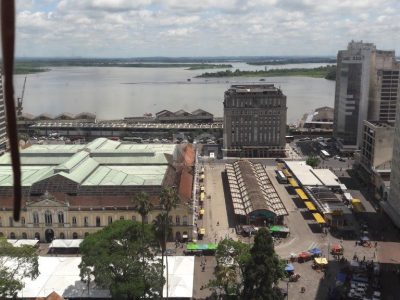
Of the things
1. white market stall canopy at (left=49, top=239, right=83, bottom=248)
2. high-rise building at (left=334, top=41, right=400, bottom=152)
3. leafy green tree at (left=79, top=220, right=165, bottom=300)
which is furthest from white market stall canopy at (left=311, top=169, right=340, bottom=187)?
leafy green tree at (left=79, top=220, right=165, bottom=300)

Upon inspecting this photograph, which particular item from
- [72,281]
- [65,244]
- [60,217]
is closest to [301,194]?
[60,217]

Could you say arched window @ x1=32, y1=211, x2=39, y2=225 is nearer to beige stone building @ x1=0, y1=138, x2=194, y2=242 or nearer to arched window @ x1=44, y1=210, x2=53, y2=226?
beige stone building @ x1=0, y1=138, x2=194, y2=242

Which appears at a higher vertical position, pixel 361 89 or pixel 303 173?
pixel 361 89

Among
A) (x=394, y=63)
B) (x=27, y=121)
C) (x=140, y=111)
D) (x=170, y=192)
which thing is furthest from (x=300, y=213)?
(x=140, y=111)

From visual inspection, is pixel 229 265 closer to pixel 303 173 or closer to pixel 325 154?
pixel 303 173

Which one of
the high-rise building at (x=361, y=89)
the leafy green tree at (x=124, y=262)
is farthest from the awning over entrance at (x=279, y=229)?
the high-rise building at (x=361, y=89)

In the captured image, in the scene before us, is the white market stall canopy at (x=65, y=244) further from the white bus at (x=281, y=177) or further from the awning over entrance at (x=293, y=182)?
the white bus at (x=281, y=177)
